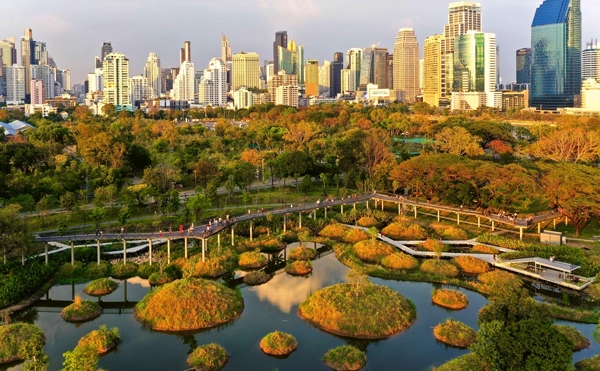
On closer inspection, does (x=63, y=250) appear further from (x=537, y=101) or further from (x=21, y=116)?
(x=537, y=101)

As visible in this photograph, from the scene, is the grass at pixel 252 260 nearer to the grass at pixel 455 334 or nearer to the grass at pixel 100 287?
the grass at pixel 100 287

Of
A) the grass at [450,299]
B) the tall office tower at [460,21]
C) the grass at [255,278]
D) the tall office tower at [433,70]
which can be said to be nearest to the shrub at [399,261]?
the grass at [450,299]

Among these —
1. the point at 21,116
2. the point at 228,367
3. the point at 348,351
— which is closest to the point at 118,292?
the point at 228,367

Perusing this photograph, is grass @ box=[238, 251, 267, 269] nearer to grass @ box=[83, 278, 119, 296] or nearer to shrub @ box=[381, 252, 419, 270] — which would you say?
shrub @ box=[381, 252, 419, 270]

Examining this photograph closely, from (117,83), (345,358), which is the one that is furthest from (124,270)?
(117,83)

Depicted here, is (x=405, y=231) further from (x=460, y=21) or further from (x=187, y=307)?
(x=460, y=21)
